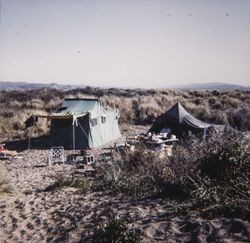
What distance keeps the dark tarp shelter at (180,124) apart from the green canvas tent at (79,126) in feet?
9.01

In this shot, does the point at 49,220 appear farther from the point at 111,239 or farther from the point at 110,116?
Answer: the point at 110,116

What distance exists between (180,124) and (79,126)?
471cm

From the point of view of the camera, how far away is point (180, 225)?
527cm

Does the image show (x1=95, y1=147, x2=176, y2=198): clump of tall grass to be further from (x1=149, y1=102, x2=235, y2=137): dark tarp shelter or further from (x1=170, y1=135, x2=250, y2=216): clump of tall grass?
(x1=149, y1=102, x2=235, y2=137): dark tarp shelter

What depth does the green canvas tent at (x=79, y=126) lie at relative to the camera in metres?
16.9

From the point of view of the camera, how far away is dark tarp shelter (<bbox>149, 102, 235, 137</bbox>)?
16.1m

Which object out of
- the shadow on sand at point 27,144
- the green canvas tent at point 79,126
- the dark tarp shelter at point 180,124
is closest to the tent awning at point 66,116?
the green canvas tent at point 79,126

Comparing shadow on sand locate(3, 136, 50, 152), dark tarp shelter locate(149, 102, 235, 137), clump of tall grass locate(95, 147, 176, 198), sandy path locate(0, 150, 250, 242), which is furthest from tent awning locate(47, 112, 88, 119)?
sandy path locate(0, 150, 250, 242)

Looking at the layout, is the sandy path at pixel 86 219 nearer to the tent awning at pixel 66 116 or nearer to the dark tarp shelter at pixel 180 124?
the tent awning at pixel 66 116

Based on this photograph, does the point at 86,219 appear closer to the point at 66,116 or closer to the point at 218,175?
the point at 218,175

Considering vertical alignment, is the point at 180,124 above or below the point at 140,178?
above

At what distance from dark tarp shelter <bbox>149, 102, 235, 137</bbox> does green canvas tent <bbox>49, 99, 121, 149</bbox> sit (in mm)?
2748

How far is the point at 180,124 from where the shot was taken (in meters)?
16.6

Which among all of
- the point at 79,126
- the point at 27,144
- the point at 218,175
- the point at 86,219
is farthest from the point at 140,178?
the point at 27,144
